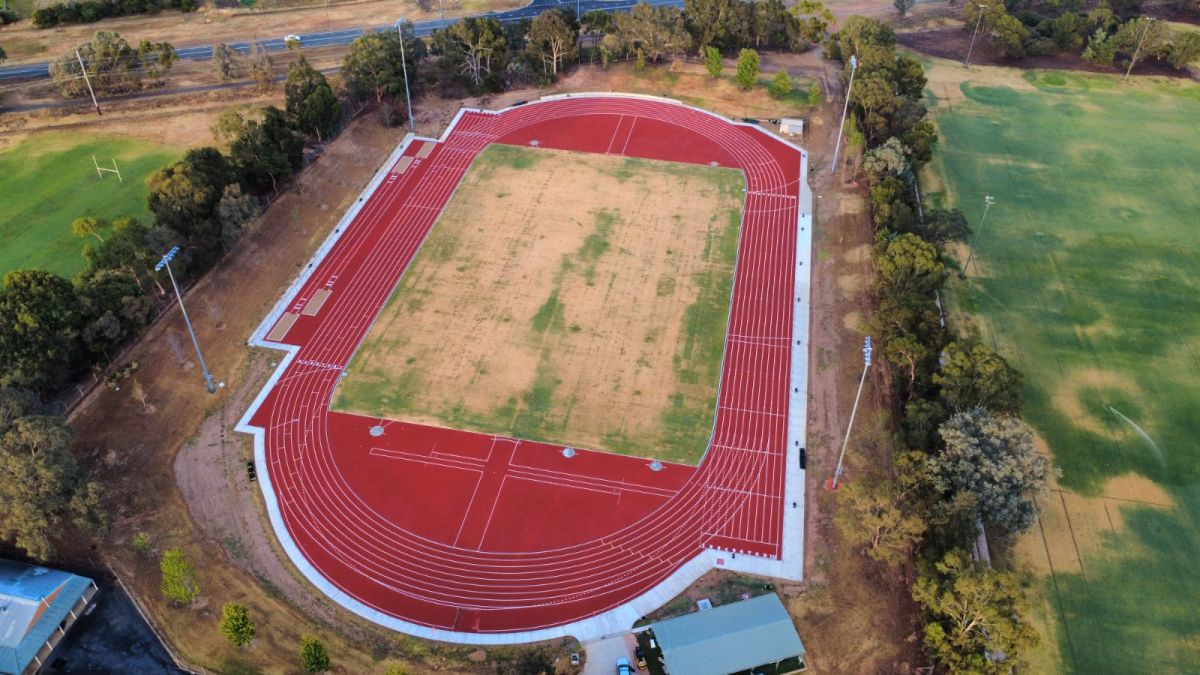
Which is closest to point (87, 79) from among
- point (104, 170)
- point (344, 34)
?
point (104, 170)

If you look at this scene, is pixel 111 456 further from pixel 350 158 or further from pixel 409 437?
pixel 350 158

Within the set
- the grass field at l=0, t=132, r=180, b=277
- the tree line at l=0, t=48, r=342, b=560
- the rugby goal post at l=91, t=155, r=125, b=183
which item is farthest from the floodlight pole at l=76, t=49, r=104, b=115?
the tree line at l=0, t=48, r=342, b=560

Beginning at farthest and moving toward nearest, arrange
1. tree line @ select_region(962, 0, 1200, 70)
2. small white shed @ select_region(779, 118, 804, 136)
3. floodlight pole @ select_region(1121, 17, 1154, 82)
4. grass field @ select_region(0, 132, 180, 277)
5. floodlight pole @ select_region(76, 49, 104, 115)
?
tree line @ select_region(962, 0, 1200, 70), floodlight pole @ select_region(1121, 17, 1154, 82), small white shed @ select_region(779, 118, 804, 136), floodlight pole @ select_region(76, 49, 104, 115), grass field @ select_region(0, 132, 180, 277)

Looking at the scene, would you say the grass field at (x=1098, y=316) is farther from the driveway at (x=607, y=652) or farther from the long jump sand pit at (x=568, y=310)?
the driveway at (x=607, y=652)

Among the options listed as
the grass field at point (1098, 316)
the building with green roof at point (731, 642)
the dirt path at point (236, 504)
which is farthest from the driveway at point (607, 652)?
the grass field at point (1098, 316)

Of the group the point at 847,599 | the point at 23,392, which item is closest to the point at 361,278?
the point at 23,392

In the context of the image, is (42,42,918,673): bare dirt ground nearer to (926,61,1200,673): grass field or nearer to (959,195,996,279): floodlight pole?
(959,195,996,279): floodlight pole

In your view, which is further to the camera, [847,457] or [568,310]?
[568,310]

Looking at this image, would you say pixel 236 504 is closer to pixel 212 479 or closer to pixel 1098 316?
pixel 212 479
